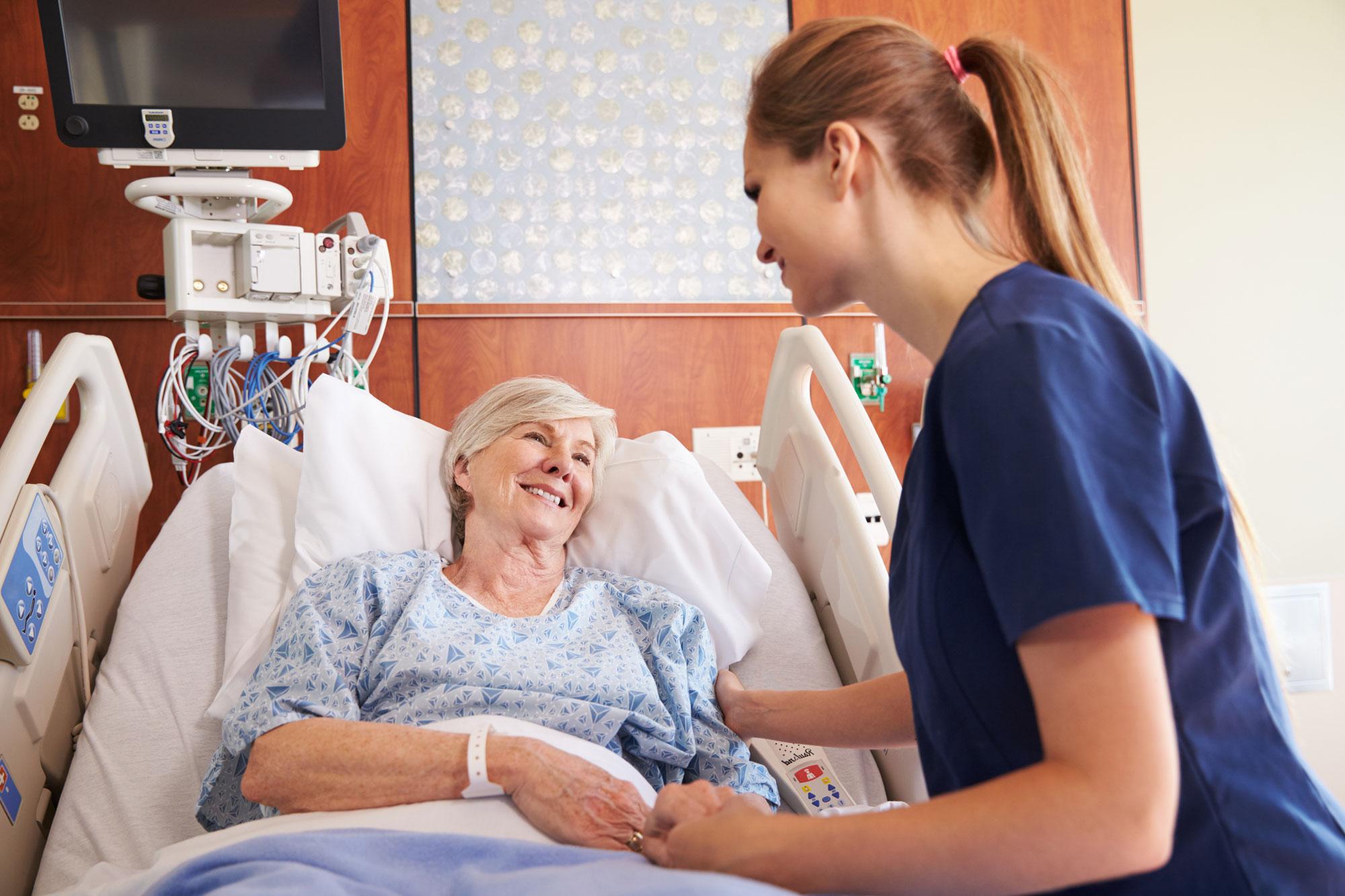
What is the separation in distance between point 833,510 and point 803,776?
478 mm

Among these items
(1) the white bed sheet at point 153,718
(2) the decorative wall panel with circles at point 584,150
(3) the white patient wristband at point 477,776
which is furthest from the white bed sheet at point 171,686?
(2) the decorative wall panel with circles at point 584,150

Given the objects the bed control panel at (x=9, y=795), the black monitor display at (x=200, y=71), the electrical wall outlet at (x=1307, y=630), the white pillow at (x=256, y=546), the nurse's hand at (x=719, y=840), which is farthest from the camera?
the electrical wall outlet at (x=1307, y=630)

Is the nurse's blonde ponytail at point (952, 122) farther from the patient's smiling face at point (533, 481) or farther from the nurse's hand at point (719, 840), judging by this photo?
the patient's smiling face at point (533, 481)

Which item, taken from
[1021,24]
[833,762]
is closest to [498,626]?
[833,762]

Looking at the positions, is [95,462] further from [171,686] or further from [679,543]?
[679,543]

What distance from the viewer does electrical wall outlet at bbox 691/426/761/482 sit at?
322cm

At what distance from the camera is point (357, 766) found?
144cm

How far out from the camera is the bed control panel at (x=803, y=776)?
167 centimetres

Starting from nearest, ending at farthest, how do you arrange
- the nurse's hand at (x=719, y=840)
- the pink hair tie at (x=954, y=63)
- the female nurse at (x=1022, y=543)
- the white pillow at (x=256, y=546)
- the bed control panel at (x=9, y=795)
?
the female nurse at (x=1022, y=543)
the nurse's hand at (x=719, y=840)
the pink hair tie at (x=954, y=63)
the bed control panel at (x=9, y=795)
the white pillow at (x=256, y=546)

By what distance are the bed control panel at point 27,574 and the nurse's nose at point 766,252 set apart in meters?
1.22

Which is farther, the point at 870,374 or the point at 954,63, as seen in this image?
the point at 870,374

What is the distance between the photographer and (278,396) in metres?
2.56

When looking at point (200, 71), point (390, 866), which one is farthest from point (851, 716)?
point (200, 71)

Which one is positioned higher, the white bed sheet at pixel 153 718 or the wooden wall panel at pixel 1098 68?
the wooden wall panel at pixel 1098 68
